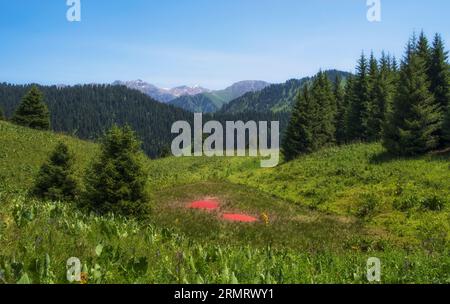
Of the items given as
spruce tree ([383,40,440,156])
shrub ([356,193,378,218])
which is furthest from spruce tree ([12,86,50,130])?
shrub ([356,193,378,218])

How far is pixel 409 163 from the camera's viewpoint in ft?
105

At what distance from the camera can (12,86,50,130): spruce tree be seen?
55287 millimetres

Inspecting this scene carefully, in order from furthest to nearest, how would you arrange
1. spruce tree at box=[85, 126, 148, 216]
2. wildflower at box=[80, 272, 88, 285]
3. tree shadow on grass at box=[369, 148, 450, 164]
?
tree shadow on grass at box=[369, 148, 450, 164] → spruce tree at box=[85, 126, 148, 216] → wildflower at box=[80, 272, 88, 285]

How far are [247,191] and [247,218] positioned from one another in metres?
11.2

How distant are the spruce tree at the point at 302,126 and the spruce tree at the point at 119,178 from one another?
1402 inches

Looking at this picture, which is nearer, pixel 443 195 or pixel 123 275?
pixel 123 275

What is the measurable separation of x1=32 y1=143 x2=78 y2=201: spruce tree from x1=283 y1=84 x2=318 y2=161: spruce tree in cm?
3333

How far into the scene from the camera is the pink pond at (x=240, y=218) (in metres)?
22.6

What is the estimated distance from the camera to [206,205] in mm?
27516

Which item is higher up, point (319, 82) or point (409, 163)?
point (319, 82)

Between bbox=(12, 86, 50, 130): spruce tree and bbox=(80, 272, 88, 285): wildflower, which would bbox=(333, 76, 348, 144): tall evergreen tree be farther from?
bbox=(80, 272, 88, 285): wildflower
